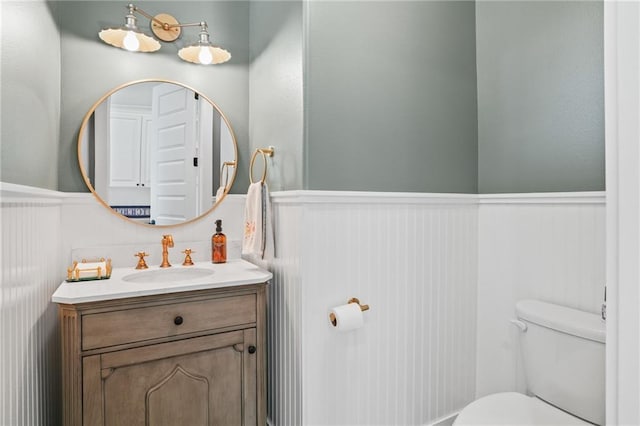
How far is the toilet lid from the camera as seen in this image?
1.28m

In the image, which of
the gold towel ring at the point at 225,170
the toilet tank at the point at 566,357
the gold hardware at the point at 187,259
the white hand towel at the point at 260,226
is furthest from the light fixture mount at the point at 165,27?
the toilet tank at the point at 566,357

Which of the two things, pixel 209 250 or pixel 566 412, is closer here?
pixel 566 412

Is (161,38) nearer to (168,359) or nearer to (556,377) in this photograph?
(168,359)

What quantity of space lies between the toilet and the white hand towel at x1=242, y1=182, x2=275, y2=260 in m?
0.98

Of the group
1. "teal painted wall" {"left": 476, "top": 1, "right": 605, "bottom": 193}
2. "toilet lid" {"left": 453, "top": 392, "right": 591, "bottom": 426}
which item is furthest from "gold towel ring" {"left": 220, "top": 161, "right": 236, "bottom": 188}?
"toilet lid" {"left": 453, "top": 392, "right": 591, "bottom": 426}

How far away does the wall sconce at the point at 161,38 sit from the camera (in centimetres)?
168

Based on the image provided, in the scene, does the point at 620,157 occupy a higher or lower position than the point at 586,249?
higher

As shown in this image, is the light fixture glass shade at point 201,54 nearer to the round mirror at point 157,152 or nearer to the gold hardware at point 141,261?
the round mirror at point 157,152

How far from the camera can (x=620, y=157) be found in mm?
469

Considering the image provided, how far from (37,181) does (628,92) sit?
1.61 meters

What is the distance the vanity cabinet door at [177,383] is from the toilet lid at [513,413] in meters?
0.83

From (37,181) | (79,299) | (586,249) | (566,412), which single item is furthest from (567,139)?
(37,181)

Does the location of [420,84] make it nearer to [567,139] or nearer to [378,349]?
[567,139]

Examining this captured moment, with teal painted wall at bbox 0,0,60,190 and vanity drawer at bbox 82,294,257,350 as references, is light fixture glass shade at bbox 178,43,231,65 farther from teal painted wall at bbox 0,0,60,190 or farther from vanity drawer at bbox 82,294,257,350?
vanity drawer at bbox 82,294,257,350
